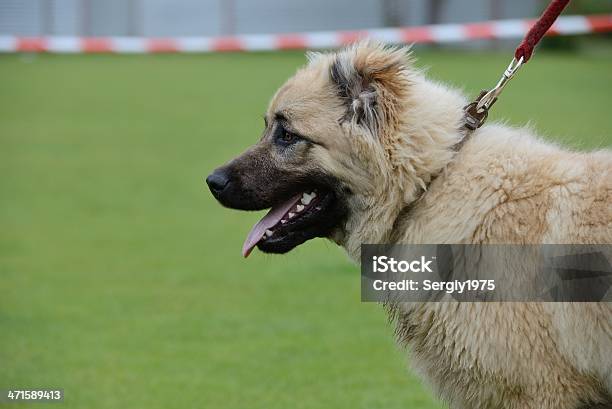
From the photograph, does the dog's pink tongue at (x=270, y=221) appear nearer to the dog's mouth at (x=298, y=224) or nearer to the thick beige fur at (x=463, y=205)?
the dog's mouth at (x=298, y=224)

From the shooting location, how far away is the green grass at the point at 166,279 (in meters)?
6.20

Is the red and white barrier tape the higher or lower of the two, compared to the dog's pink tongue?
higher

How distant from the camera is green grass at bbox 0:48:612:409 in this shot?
244 inches

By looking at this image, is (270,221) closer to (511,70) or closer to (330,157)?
(330,157)

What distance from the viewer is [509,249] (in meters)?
3.90

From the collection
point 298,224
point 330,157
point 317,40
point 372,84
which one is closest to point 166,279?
point 298,224

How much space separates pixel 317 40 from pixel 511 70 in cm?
1855

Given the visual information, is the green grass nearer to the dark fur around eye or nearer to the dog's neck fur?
the dog's neck fur

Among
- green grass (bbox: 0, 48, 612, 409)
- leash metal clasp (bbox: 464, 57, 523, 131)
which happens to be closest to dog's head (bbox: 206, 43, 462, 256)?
leash metal clasp (bbox: 464, 57, 523, 131)

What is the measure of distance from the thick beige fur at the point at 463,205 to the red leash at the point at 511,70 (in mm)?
60

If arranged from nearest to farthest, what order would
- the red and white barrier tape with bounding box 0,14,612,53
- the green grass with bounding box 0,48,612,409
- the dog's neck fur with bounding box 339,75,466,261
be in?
the dog's neck fur with bounding box 339,75,466,261, the green grass with bounding box 0,48,612,409, the red and white barrier tape with bounding box 0,14,612,53

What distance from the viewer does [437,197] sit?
4102 mm

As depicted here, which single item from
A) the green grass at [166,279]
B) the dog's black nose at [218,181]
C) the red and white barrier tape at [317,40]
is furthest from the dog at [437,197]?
the red and white barrier tape at [317,40]

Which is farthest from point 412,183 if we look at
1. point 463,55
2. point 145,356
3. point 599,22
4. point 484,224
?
point 463,55
